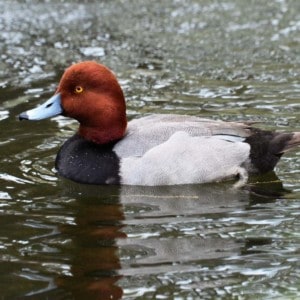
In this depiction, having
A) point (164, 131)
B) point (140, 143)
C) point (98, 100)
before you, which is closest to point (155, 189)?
point (140, 143)

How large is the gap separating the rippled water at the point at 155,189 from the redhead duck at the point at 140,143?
5.4 inches

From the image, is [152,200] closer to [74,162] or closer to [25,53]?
[74,162]

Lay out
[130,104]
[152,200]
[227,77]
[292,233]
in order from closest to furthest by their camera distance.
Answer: [292,233] < [152,200] < [130,104] < [227,77]

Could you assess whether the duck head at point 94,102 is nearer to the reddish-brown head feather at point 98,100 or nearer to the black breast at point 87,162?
the reddish-brown head feather at point 98,100

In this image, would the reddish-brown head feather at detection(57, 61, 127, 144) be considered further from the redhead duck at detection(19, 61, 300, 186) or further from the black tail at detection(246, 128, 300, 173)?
the black tail at detection(246, 128, 300, 173)

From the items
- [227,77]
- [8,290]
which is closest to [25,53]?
[227,77]

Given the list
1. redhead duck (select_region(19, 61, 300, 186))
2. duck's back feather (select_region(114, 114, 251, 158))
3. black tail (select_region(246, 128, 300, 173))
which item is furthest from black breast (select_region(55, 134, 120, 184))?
black tail (select_region(246, 128, 300, 173))

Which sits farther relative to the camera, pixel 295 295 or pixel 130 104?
pixel 130 104

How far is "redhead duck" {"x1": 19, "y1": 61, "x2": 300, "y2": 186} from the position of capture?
7.39 m

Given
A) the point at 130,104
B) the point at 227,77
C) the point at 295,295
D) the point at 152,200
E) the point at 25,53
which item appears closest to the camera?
the point at 295,295

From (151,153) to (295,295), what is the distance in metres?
2.60

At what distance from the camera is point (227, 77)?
35.9 ft

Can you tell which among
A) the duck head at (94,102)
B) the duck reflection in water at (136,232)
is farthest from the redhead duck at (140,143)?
the duck reflection in water at (136,232)

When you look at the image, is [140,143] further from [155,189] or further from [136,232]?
[136,232]
